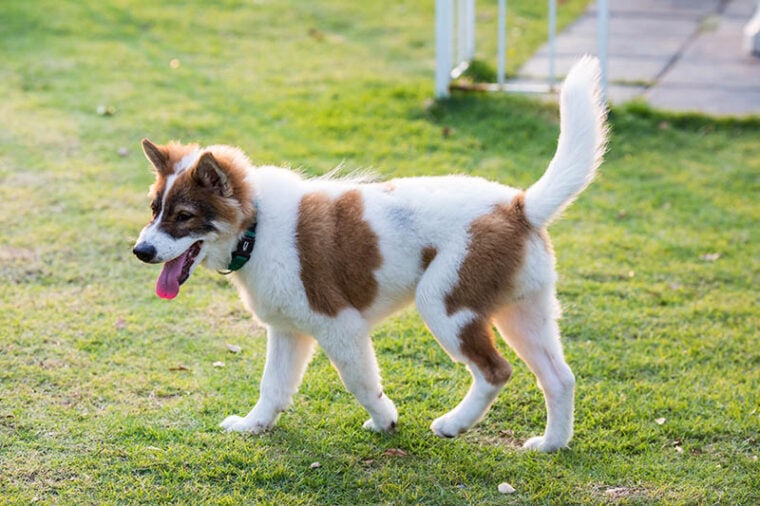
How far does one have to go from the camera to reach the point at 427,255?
4496mm

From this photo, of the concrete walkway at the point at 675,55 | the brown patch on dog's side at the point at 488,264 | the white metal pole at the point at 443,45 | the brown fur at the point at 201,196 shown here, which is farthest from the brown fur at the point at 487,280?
the concrete walkway at the point at 675,55

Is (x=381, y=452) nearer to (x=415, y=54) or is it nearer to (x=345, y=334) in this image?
(x=345, y=334)

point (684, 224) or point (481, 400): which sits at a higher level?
point (481, 400)

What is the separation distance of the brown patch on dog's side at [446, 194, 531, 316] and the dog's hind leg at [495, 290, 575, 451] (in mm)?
193

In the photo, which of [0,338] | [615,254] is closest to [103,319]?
[0,338]

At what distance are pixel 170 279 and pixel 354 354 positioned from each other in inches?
35.1

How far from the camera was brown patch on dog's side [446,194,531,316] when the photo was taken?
4.39 metres

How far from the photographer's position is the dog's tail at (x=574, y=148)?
440cm

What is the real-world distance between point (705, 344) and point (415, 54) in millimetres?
6295

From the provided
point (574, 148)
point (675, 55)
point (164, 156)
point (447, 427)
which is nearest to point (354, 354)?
point (447, 427)

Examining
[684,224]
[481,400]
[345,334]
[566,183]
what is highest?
[566,183]

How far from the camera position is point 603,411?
5.12m

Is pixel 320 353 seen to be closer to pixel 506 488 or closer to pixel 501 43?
pixel 506 488

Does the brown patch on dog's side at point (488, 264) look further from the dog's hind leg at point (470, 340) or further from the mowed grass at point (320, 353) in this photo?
the mowed grass at point (320, 353)
